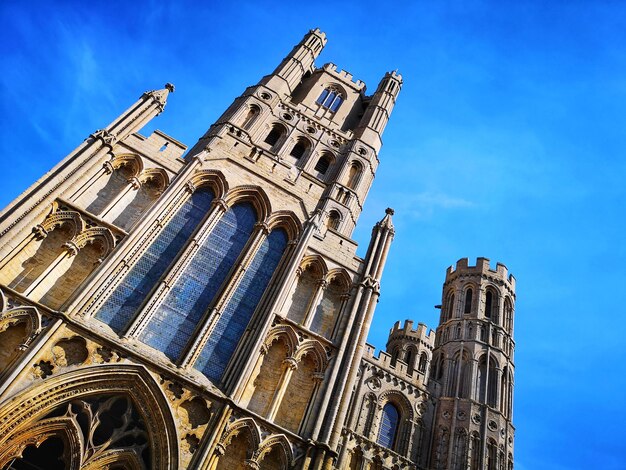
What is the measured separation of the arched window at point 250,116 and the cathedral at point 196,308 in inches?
4.5

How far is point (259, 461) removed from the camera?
38.2 ft

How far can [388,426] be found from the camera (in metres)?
23.6

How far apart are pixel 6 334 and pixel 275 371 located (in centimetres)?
649

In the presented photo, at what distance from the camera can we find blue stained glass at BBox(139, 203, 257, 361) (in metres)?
13.1

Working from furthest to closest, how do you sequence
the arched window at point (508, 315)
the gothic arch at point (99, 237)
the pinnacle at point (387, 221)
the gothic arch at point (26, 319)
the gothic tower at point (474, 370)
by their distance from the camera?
the arched window at point (508, 315), the gothic tower at point (474, 370), the pinnacle at point (387, 221), the gothic arch at point (99, 237), the gothic arch at point (26, 319)

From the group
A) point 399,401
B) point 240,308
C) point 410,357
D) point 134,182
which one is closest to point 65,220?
point 134,182

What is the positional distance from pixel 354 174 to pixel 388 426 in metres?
11.9

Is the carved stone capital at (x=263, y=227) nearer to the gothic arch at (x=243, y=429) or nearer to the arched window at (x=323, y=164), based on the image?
the gothic arch at (x=243, y=429)

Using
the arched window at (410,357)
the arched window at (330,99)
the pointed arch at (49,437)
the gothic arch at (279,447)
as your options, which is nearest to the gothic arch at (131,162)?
the pointed arch at (49,437)

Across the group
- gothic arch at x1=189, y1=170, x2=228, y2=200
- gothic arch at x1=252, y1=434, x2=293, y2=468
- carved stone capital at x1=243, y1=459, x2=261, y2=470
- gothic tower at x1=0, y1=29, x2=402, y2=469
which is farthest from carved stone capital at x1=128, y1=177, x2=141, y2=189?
carved stone capital at x1=243, y1=459, x2=261, y2=470

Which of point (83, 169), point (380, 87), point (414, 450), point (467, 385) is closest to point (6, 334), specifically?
point (83, 169)

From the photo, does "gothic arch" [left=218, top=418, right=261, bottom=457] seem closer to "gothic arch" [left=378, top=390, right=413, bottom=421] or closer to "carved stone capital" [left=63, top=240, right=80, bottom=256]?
"carved stone capital" [left=63, top=240, right=80, bottom=256]

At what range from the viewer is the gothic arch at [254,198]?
54.8 feet

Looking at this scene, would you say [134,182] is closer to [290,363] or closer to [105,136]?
[105,136]
